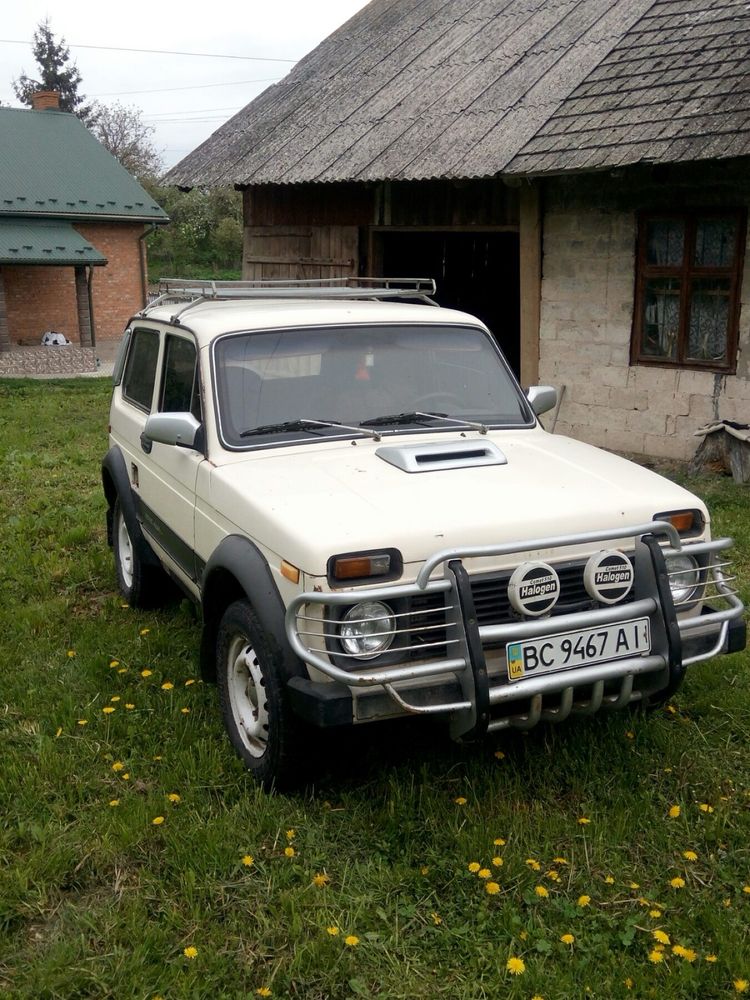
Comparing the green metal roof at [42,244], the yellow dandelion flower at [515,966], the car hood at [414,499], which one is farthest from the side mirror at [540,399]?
the green metal roof at [42,244]

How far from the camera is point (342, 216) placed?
1257 cm

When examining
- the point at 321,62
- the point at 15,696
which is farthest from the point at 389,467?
the point at 321,62

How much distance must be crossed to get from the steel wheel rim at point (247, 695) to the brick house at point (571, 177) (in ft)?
21.0

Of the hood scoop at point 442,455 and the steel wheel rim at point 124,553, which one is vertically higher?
the hood scoop at point 442,455

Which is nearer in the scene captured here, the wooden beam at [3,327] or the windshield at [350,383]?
the windshield at [350,383]

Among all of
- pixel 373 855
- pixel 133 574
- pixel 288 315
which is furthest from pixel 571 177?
pixel 373 855

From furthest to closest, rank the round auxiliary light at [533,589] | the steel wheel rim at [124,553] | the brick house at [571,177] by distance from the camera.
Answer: the brick house at [571,177]
the steel wheel rim at [124,553]
the round auxiliary light at [533,589]

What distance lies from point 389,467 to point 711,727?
1.86 meters

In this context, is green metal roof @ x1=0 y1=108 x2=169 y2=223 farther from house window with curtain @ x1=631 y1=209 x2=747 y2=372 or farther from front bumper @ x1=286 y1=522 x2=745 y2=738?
A: front bumper @ x1=286 y1=522 x2=745 y2=738

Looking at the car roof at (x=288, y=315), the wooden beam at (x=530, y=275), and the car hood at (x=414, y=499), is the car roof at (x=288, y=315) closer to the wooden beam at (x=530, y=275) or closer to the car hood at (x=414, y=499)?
the car hood at (x=414, y=499)

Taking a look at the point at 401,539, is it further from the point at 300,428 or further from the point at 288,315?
the point at 288,315

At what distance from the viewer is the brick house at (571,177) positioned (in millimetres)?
9055

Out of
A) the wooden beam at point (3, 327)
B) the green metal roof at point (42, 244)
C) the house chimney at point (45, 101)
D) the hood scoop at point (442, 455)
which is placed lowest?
the wooden beam at point (3, 327)

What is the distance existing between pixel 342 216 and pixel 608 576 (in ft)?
32.7
